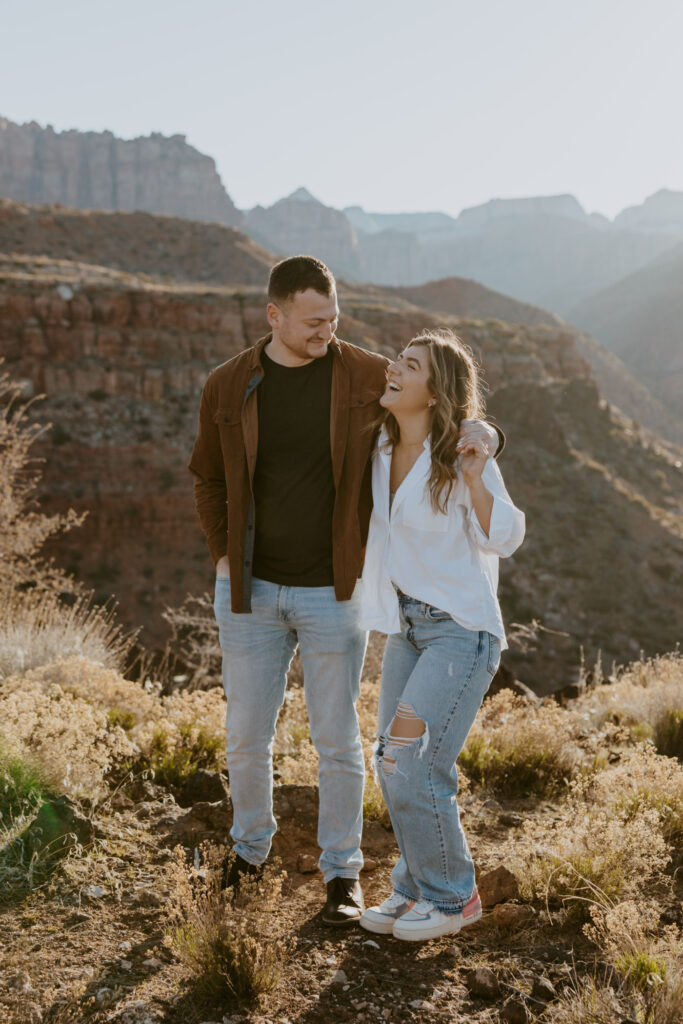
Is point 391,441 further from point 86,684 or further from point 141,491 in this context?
point 141,491

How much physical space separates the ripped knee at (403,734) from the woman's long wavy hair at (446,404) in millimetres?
670

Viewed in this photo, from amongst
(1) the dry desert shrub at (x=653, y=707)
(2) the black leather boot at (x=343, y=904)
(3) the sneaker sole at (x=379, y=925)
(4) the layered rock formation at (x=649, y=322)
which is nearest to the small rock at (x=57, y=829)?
(2) the black leather boot at (x=343, y=904)

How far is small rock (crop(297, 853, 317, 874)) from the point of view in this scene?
11.5ft

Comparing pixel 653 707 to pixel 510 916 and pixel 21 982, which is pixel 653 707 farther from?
pixel 21 982

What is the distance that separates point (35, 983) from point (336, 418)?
6.71 ft

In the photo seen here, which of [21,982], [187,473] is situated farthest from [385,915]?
[187,473]

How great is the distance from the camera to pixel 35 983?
8.30 ft

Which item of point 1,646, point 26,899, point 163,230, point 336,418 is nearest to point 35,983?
point 26,899

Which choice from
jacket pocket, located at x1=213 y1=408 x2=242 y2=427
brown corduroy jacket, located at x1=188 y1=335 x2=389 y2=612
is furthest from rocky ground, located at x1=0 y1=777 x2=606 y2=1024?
jacket pocket, located at x1=213 y1=408 x2=242 y2=427

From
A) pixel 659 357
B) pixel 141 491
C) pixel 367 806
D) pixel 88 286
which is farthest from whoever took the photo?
pixel 659 357

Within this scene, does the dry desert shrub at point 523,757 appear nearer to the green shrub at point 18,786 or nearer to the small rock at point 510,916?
the small rock at point 510,916

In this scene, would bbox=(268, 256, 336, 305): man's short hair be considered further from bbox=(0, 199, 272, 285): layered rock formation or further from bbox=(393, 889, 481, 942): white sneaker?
bbox=(0, 199, 272, 285): layered rock formation

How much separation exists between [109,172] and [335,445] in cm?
13871

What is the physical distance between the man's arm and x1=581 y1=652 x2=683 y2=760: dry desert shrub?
3244mm
